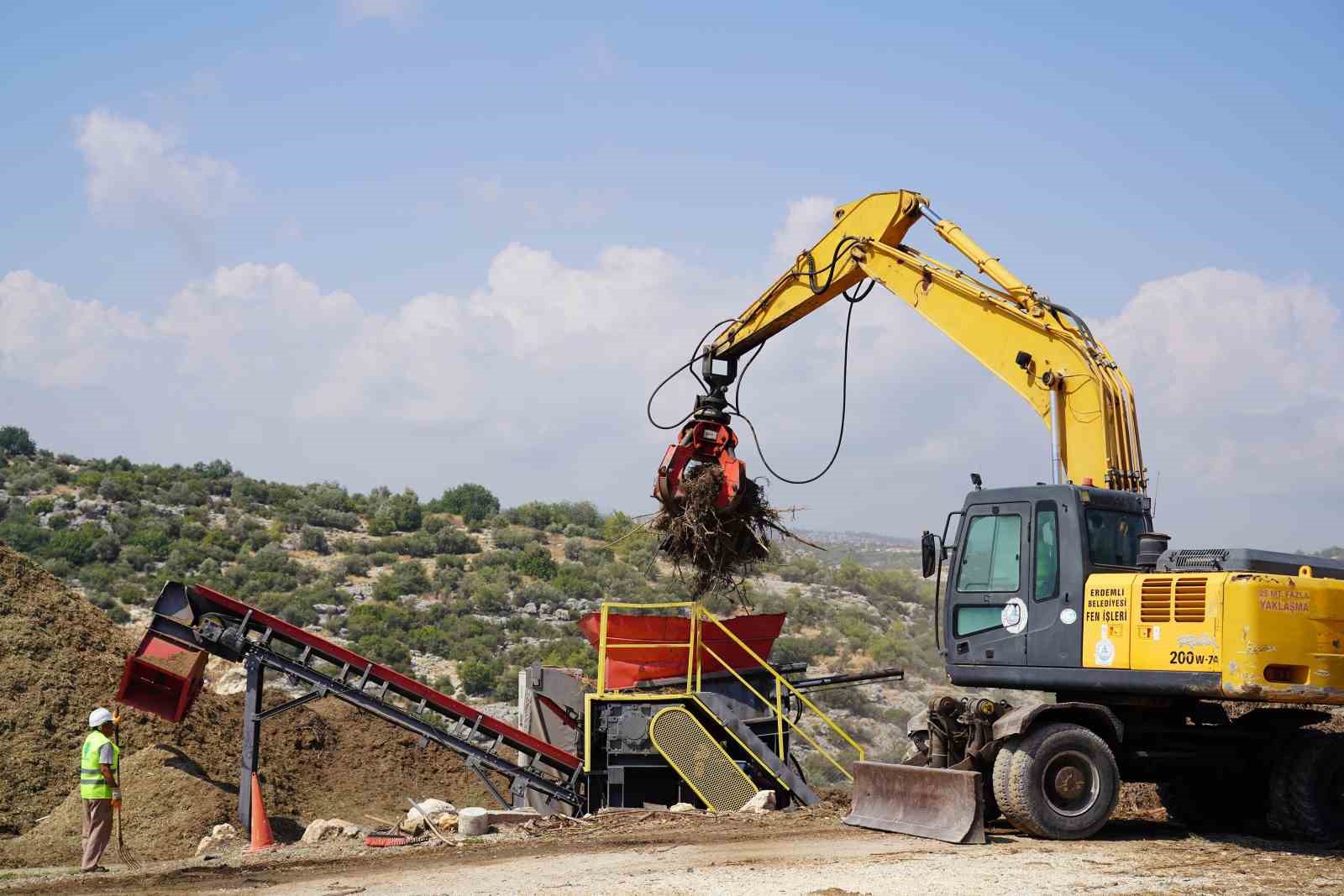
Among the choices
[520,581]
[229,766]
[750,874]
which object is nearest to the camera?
[750,874]

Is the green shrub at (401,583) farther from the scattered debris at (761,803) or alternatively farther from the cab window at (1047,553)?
the cab window at (1047,553)

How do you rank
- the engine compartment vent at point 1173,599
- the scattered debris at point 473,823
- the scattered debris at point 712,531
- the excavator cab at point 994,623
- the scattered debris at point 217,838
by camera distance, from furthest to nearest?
the scattered debris at point 712,531, the scattered debris at point 217,838, the scattered debris at point 473,823, the excavator cab at point 994,623, the engine compartment vent at point 1173,599

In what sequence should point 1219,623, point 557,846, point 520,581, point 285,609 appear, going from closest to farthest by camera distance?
point 1219,623, point 557,846, point 285,609, point 520,581

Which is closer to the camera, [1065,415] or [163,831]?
[1065,415]

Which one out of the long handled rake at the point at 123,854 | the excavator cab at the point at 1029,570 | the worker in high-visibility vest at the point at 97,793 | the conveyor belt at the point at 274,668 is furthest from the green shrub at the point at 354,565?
the excavator cab at the point at 1029,570

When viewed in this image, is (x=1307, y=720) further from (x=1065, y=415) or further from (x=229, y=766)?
(x=229, y=766)

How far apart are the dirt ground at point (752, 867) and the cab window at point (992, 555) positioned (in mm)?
2103

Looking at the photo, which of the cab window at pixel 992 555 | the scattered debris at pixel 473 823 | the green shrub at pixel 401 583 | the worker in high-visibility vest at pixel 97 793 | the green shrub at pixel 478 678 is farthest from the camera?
the green shrub at pixel 401 583

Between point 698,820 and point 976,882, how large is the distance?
170 inches

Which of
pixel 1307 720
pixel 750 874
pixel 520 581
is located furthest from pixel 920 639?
pixel 750 874

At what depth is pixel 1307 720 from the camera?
436 inches

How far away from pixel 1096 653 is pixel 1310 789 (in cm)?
234

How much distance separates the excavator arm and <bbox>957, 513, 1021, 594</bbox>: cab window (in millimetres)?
995

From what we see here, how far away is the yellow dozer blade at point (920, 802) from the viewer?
992 centimetres
